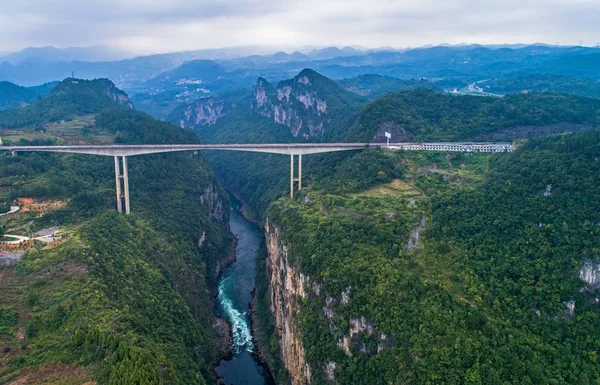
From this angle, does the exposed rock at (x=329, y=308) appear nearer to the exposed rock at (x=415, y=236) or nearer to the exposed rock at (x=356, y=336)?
the exposed rock at (x=356, y=336)

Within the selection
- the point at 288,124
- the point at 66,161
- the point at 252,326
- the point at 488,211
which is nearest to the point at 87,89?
the point at 288,124

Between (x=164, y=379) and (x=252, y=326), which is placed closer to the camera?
(x=164, y=379)

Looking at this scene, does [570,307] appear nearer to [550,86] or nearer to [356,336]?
[356,336]

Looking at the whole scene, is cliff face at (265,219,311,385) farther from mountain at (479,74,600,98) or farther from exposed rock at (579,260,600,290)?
mountain at (479,74,600,98)

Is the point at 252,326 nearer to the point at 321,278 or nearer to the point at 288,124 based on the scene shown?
the point at 321,278

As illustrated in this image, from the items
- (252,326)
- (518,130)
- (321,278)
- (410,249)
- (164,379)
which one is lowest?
(252,326)

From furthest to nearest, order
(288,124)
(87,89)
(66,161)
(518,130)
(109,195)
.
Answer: (288,124) → (87,89) → (518,130) → (66,161) → (109,195)

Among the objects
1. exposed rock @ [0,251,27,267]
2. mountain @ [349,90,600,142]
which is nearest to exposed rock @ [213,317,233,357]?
exposed rock @ [0,251,27,267]

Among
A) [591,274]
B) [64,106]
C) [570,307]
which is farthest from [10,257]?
[64,106]
